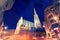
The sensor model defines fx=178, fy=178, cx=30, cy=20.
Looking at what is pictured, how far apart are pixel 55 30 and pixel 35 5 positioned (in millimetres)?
222

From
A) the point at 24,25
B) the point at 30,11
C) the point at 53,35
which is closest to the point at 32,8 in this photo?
the point at 30,11

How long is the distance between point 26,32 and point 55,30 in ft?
0.63

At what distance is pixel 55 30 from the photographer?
1160mm

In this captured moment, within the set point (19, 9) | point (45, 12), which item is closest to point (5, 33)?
point (19, 9)

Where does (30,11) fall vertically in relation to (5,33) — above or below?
above

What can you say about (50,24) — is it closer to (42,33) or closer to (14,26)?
(42,33)

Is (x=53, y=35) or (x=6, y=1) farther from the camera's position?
(x=6, y=1)

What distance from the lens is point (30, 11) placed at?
1.22 m

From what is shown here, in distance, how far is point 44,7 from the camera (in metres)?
1.21

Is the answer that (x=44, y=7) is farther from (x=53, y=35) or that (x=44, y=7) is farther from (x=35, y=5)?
(x=53, y=35)

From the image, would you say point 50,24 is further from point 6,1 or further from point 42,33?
point 6,1

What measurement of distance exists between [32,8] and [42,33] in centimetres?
19

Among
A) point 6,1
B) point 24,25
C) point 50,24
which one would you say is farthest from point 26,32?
point 6,1

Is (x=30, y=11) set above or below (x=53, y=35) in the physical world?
above
